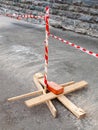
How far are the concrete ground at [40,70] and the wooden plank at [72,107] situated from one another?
3.0 inches

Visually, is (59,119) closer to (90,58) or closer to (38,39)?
(90,58)

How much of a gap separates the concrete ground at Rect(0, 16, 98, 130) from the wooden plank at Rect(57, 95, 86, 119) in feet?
0.25

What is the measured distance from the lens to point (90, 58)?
21.2 ft

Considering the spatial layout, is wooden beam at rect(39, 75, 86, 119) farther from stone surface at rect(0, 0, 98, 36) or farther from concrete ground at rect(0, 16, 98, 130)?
stone surface at rect(0, 0, 98, 36)

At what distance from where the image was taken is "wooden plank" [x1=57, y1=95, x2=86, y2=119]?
371 centimetres

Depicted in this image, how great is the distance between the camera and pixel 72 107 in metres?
3.88

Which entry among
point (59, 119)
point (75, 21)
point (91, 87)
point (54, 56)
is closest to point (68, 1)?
point (75, 21)

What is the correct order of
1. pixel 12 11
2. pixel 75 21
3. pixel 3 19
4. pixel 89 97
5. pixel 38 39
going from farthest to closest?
pixel 12 11 < pixel 3 19 < pixel 75 21 < pixel 38 39 < pixel 89 97

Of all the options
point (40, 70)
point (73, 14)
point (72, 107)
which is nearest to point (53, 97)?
point (72, 107)

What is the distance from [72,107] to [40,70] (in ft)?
6.17

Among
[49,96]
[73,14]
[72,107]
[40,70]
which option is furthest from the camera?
[73,14]

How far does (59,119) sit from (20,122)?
2.06 feet

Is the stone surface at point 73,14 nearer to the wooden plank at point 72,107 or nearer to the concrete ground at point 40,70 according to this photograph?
the concrete ground at point 40,70

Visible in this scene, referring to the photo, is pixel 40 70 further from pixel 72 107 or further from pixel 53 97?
pixel 72 107
